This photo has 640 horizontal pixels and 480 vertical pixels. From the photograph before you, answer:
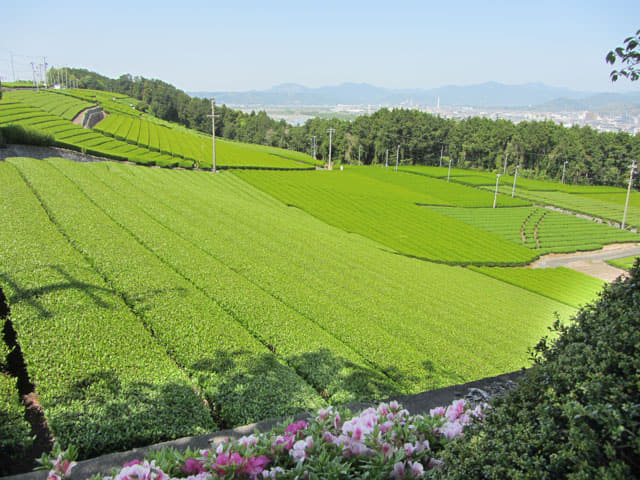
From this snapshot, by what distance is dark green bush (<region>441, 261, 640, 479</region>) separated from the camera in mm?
2305

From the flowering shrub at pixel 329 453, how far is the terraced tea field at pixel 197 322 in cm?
260

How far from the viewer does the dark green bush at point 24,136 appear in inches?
1274

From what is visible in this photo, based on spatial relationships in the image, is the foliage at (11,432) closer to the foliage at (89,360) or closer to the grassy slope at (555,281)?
the foliage at (89,360)

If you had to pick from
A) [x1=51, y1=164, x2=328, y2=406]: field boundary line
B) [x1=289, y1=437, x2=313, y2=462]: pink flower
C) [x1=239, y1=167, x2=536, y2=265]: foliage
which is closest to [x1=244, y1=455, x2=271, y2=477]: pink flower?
[x1=289, y1=437, x2=313, y2=462]: pink flower

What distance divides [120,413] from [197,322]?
3.34 metres

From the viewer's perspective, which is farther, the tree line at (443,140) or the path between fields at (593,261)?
the tree line at (443,140)

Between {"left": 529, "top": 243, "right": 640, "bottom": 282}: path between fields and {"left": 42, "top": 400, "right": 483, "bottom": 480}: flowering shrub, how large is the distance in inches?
1509

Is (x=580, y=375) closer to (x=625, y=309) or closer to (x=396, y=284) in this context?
(x=625, y=309)

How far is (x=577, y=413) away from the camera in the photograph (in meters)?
2.40

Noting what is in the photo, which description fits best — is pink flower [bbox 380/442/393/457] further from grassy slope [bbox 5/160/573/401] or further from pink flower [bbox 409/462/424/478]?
grassy slope [bbox 5/160/573/401]

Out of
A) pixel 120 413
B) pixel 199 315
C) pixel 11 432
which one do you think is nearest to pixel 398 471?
pixel 120 413

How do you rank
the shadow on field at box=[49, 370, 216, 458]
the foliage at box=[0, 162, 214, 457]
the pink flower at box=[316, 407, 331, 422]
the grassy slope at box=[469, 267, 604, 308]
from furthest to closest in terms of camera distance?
the grassy slope at box=[469, 267, 604, 308], the foliage at box=[0, 162, 214, 457], the shadow on field at box=[49, 370, 216, 458], the pink flower at box=[316, 407, 331, 422]

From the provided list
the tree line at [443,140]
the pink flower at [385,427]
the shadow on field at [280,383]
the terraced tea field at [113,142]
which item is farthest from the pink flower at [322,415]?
the tree line at [443,140]

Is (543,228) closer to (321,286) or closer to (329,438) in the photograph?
(321,286)
